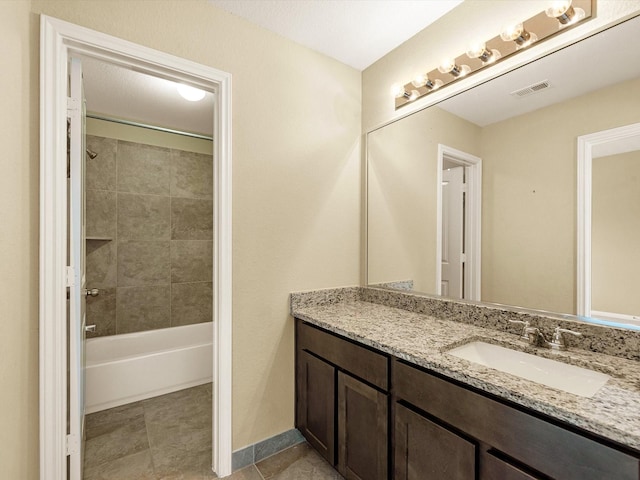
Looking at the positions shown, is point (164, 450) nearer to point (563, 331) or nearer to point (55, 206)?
point (55, 206)

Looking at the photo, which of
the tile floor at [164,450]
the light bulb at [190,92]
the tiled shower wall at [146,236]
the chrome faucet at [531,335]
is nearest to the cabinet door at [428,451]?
the chrome faucet at [531,335]

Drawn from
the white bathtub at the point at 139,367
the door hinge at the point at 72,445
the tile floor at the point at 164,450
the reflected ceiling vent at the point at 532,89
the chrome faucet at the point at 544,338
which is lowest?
the tile floor at the point at 164,450

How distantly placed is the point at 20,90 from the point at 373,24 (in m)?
1.70

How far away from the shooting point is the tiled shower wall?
112 inches

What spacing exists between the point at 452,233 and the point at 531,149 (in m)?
0.54

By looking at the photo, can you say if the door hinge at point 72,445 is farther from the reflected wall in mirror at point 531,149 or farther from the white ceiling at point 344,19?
the white ceiling at point 344,19

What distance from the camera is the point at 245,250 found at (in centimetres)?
172

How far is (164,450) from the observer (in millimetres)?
1857

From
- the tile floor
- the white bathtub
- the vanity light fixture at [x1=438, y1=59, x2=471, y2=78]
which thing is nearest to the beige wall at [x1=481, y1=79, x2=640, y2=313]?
the vanity light fixture at [x1=438, y1=59, x2=471, y2=78]

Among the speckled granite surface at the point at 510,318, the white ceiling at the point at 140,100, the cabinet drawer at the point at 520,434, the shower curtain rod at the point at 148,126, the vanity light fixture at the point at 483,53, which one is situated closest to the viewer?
the cabinet drawer at the point at 520,434

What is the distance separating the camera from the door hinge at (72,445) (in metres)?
1.35

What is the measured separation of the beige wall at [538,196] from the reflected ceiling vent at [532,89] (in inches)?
3.8

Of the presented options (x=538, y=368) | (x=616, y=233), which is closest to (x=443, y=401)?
(x=538, y=368)

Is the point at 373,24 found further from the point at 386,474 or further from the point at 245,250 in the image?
the point at 386,474
